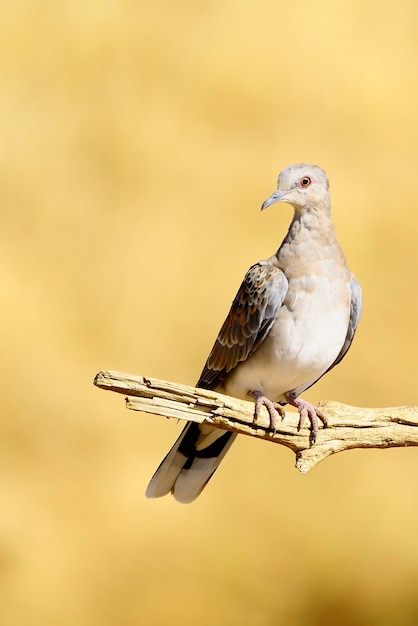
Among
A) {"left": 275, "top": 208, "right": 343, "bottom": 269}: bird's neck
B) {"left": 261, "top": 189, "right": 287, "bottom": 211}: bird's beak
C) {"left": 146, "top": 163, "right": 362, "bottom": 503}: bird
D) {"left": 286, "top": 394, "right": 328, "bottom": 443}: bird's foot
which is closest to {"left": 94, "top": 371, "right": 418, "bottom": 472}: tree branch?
{"left": 286, "top": 394, "right": 328, "bottom": 443}: bird's foot

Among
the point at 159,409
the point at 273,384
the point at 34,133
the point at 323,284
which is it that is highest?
the point at 34,133

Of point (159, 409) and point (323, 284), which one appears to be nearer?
point (159, 409)

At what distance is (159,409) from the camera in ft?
7.51

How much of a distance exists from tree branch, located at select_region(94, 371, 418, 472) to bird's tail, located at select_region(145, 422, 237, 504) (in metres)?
0.55

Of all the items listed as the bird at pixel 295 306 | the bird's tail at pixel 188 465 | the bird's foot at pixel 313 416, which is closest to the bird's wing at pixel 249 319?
the bird at pixel 295 306

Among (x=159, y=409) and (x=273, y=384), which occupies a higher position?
(x=273, y=384)

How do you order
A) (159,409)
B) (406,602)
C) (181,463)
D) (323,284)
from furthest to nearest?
(406,602)
(181,463)
(323,284)
(159,409)

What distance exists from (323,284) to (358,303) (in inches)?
8.4

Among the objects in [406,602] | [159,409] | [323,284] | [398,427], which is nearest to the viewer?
[159,409]

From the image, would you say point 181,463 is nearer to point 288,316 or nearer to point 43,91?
point 288,316

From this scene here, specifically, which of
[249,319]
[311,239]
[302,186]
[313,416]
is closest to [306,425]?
[313,416]

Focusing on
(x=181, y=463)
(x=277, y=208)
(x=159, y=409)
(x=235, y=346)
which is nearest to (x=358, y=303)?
(x=235, y=346)

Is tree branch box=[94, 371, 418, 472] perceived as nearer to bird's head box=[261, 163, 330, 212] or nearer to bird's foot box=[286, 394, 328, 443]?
bird's foot box=[286, 394, 328, 443]

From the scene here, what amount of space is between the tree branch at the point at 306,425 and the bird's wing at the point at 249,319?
0.32 m
